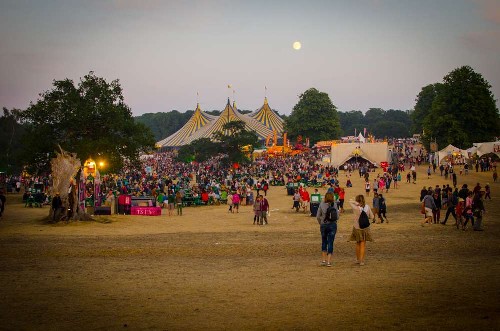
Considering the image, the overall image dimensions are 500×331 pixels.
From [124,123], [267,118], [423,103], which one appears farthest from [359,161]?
[267,118]

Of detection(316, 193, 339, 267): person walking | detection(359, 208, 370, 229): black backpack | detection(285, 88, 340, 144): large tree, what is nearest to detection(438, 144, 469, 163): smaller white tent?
detection(285, 88, 340, 144): large tree

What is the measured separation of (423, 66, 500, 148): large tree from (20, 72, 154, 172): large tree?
4342 centimetres

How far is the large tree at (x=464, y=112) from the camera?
6975 cm

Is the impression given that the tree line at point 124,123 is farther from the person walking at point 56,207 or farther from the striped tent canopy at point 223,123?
the person walking at point 56,207

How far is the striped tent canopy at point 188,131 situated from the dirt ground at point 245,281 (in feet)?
255

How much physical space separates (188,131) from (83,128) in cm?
6555

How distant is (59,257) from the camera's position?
14.0 metres

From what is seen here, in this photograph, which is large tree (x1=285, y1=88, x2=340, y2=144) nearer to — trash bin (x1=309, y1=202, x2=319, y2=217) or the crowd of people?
the crowd of people

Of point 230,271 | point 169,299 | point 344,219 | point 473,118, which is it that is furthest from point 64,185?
point 473,118

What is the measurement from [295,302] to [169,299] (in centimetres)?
202

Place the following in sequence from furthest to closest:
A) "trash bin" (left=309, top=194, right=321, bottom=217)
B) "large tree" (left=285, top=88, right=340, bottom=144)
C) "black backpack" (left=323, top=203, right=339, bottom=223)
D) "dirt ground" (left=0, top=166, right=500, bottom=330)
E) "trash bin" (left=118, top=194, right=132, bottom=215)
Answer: "large tree" (left=285, top=88, right=340, bottom=144)
"trash bin" (left=118, top=194, right=132, bottom=215)
"trash bin" (left=309, top=194, right=321, bottom=217)
"black backpack" (left=323, top=203, right=339, bottom=223)
"dirt ground" (left=0, top=166, right=500, bottom=330)

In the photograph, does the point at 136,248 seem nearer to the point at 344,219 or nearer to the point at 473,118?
the point at 344,219

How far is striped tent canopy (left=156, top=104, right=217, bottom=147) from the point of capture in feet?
323

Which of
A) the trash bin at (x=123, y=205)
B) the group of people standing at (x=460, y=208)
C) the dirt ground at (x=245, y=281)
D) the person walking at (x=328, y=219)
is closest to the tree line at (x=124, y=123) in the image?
the trash bin at (x=123, y=205)
